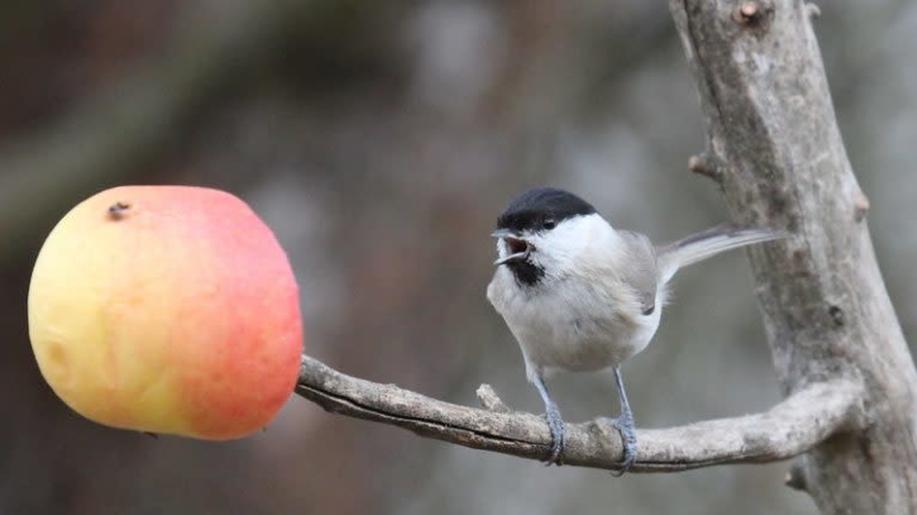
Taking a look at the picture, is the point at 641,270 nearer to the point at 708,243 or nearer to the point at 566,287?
the point at 708,243

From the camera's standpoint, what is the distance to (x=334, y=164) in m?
3.41

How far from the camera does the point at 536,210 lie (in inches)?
94.2

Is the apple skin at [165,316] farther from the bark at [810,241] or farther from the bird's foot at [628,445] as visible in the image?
the bark at [810,241]

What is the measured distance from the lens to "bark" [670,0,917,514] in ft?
7.53

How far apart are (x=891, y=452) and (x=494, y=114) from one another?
58.2 inches

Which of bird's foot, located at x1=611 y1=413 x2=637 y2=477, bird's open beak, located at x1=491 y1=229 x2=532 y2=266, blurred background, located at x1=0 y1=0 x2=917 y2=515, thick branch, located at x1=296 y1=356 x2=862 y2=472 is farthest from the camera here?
blurred background, located at x1=0 y1=0 x2=917 y2=515

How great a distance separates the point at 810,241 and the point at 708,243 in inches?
12.5

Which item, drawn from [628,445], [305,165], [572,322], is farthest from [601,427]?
[305,165]

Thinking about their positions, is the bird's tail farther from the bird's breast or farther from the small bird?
the bird's breast

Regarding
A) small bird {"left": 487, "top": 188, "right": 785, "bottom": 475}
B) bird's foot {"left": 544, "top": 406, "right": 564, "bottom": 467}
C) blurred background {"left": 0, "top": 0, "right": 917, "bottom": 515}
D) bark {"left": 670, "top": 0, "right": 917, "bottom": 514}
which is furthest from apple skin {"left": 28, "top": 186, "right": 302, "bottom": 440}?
blurred background {"left": 0, "top": 0, "right": 917, "bottom": 515}

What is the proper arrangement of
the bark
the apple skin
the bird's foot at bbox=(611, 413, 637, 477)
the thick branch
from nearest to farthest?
the apple skin, the thick branch, the bird's foot at bbox=(611, 413, 637, 477), the bark

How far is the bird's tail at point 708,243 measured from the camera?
243 centimetres

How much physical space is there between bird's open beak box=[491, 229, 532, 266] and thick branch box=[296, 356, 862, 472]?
0.41 metres

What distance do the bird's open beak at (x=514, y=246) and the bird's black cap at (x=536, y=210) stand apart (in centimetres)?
1
